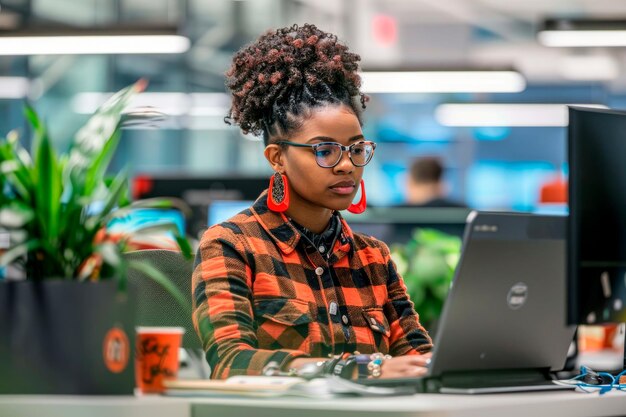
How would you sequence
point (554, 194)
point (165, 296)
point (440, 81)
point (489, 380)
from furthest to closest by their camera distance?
point (440, 81)
point (554, 194)
point (165, 296)
point (489, 380)

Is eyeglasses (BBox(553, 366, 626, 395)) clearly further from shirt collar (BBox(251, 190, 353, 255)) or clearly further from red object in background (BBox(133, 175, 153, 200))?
red object in background (BBox(133, 175, 153, 200))

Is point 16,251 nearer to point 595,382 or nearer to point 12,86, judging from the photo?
point 595,382

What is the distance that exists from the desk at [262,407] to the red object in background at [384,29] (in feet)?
32.6

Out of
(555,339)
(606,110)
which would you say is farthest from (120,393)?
(606,110)

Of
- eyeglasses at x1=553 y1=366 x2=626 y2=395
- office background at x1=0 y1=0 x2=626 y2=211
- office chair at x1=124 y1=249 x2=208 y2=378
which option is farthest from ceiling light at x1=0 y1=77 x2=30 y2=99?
eyeglasses at x1=553 y1=366 x2=626 y2=395

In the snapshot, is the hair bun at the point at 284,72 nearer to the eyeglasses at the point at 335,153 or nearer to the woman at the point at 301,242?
the woman at the point at 301,242

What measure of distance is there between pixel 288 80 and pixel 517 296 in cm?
86

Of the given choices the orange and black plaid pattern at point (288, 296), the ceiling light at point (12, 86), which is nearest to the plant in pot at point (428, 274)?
the orange and black plaid pattern at point (288, 296)

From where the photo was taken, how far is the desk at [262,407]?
4.53 feet

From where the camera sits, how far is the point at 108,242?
5.04ft

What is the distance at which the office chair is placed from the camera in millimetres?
2521

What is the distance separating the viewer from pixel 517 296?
1753 mm

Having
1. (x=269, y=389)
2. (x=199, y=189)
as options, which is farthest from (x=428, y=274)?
(x=199, y=189)

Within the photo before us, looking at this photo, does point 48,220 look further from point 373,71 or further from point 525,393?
point 373,71
